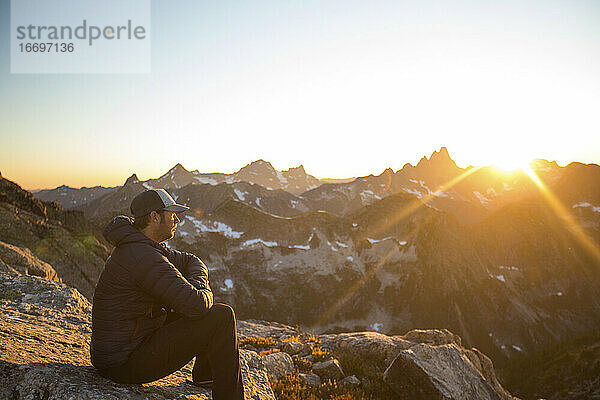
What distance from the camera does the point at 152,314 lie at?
4.51 meters

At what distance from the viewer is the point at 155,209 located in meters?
4.58

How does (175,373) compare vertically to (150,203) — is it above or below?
below

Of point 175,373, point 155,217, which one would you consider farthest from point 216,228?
point 155,217

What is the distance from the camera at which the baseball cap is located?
14.9 feet

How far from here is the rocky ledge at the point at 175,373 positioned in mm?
4125

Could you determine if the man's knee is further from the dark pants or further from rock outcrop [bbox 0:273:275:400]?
rock outcrop [bbox 0:273:275:400]

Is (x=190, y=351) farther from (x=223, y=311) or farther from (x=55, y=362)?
(x=55, y=362)

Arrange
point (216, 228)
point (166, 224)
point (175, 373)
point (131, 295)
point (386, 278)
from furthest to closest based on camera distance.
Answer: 1. point (216, 228)
2. point (386, 278)
3. point (175, 373)
4. point (166, 224)
5. point (131, 295)

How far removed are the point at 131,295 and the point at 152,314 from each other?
1.57 feet

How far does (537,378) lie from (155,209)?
437 feet

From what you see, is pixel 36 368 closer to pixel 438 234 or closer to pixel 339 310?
pixel 339 310

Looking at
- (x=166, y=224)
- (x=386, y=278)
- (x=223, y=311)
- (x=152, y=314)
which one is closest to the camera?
(x=152, y=314)

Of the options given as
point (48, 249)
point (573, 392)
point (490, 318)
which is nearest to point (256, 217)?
point (490, 318)

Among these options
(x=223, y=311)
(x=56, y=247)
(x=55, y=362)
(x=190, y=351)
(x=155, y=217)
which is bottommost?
(x=56, y=247)
